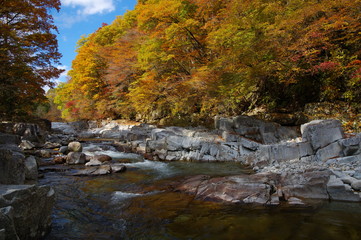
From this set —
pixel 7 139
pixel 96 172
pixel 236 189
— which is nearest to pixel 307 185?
pixel 236 189

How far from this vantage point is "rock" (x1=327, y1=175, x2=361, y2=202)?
493cm

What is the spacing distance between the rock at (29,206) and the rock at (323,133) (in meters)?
8.27

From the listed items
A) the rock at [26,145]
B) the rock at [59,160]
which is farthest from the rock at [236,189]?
the rock at [26,145]

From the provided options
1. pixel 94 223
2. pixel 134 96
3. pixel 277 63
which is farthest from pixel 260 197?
pixel 134 96

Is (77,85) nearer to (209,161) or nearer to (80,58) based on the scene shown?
(80,58)

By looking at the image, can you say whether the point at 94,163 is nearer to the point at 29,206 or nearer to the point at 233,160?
the point at 233,160

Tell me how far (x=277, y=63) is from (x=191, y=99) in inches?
233

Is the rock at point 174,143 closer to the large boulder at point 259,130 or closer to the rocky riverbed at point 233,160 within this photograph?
the rocky riverbed at point 233,160

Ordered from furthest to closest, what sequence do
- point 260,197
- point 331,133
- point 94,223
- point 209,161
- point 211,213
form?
point 209,161, point 331,133, point 260,197, point 211,213, point 94,223

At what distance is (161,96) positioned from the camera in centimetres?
1644

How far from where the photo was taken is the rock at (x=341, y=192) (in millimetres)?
4928

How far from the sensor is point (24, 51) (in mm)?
8789

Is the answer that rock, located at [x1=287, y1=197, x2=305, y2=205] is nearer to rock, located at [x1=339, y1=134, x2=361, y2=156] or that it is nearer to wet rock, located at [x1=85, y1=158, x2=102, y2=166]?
rock, located at [x1=339, y1=134, x2=361, y2=156]

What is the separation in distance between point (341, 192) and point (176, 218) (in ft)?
12.9
